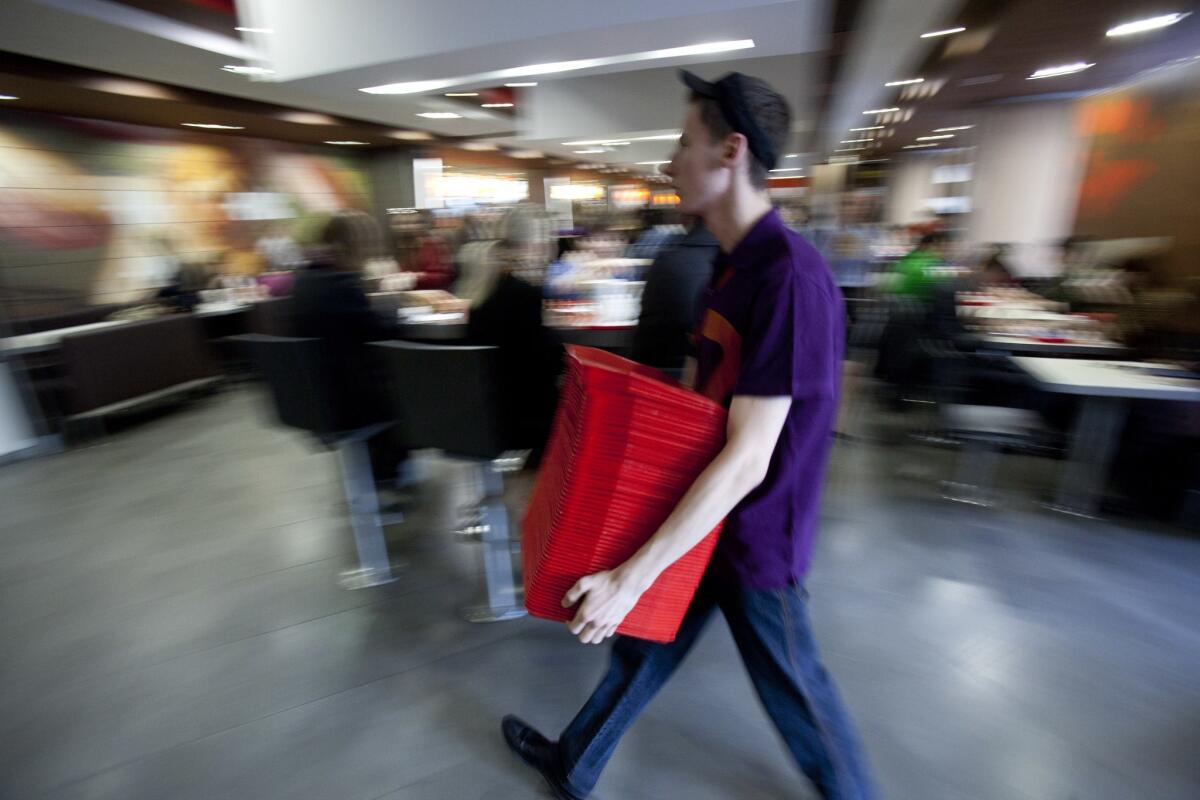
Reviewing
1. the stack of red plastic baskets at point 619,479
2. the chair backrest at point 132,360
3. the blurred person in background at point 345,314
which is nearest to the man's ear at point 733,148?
the stack of red plastic baskets at point 619,479

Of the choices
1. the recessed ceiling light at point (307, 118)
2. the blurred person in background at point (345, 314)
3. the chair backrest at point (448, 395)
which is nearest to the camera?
the chair backrest at point (448, 395)

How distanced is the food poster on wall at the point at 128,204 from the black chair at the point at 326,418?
424cm

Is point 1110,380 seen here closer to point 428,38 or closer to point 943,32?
point 943,32

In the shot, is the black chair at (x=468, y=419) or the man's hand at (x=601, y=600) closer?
the man's hand at (x=601, y=600)

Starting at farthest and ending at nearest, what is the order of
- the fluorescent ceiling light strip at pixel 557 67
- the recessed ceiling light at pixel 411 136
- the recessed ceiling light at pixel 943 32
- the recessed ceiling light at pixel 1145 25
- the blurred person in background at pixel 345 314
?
the recessed ceiling light at pixel 411 136
the recessed ceiling light at pixel 943 32
the recessed ceiling light at pixel 1145 25
the fluorescent ceiling light strip at pixel 557 67
the blurred person in background at pixel 345 314

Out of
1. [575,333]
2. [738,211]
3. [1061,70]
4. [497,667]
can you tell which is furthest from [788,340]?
[1061,70]

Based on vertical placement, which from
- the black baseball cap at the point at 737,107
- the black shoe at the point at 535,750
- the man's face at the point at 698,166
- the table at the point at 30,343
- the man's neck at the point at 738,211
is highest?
the black baseball cap at the point at 737,107

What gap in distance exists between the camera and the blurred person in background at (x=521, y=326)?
223 centimetres

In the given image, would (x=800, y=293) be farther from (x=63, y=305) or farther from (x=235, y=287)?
(x=63, y=305)

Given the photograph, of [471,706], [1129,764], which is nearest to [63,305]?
[471,706]

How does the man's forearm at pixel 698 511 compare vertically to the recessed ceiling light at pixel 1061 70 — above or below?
below

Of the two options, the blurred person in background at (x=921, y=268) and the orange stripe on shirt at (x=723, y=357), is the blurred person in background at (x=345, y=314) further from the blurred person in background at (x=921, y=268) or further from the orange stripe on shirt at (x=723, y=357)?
→ the blurred person in background at (x=921, y=268)

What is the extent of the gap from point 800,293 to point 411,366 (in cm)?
160

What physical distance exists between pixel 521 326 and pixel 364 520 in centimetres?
126
